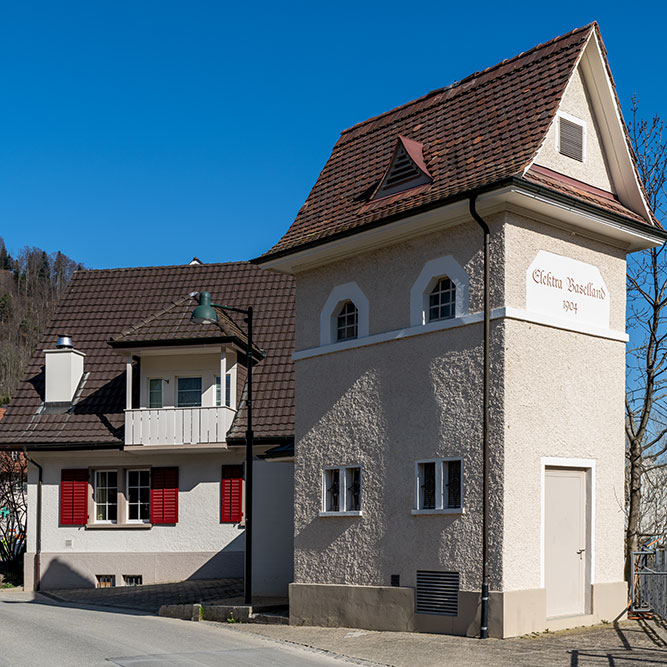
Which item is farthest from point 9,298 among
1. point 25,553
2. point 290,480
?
point 290,480

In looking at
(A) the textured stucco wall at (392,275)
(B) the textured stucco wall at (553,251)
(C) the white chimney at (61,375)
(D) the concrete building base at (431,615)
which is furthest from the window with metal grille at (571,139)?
(C) the white chimney at (61,375)

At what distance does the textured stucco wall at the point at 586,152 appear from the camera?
15.6 meters

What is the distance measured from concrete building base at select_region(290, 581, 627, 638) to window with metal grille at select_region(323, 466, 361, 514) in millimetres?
1298

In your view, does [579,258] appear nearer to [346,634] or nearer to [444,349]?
[444,349]

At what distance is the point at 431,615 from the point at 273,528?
6.80 meters

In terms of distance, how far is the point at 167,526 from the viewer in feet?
89.0

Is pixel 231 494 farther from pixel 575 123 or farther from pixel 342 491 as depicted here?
pixel 575 123

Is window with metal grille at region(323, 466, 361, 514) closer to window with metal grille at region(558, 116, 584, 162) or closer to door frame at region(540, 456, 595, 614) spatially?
door frame at region(540, 456, 595, 614)

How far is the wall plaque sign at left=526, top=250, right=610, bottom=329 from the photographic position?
15078 mm

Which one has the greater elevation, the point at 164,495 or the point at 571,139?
the point at 571,139

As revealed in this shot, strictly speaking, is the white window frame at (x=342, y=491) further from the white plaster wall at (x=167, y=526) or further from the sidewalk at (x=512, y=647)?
the white plaster wall at (x=167, y=526)

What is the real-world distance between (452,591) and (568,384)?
3.53 metres

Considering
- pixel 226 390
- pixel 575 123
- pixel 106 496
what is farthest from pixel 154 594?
pixel 575 123

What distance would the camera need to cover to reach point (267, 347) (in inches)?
1125
